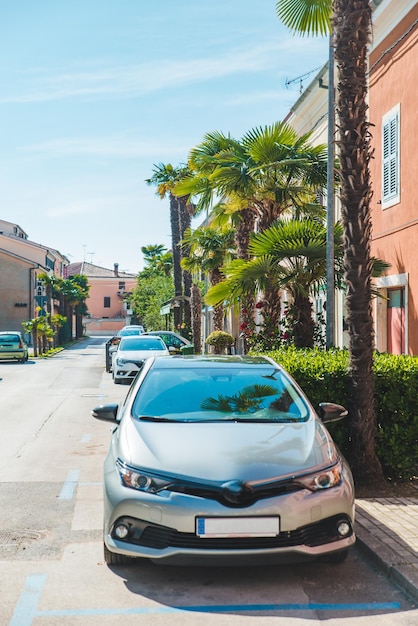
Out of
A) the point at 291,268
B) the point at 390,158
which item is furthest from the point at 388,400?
the point at 390,158

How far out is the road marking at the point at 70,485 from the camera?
7.47 meters

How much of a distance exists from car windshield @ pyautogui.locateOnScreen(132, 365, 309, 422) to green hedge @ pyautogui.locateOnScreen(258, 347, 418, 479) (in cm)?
115

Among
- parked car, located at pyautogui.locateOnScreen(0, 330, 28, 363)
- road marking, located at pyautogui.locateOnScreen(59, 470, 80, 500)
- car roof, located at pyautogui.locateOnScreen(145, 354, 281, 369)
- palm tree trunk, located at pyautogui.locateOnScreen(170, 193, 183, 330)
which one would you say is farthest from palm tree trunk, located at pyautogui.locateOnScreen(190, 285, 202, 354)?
car roof, located at pyautogui.locateOnScreen(145, 354, 281, 369)

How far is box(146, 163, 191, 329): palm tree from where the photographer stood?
39.3m

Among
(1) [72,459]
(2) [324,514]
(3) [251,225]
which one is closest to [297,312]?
(1) [72,459]

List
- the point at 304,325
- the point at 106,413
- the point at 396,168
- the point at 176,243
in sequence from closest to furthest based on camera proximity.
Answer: the point at 106,413 → the point at 304,325 → the point at 396,168 → the point at 176,243

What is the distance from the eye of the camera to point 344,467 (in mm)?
5277

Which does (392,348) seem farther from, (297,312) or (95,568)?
(95,568)

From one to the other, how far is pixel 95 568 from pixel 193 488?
3.52 ft

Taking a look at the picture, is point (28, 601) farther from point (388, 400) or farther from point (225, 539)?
point (388, 400)

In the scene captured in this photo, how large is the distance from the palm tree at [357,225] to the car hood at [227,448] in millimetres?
1854

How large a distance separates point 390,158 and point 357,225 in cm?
741

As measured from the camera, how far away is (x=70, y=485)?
8.02 m

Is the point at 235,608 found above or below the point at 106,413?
below
